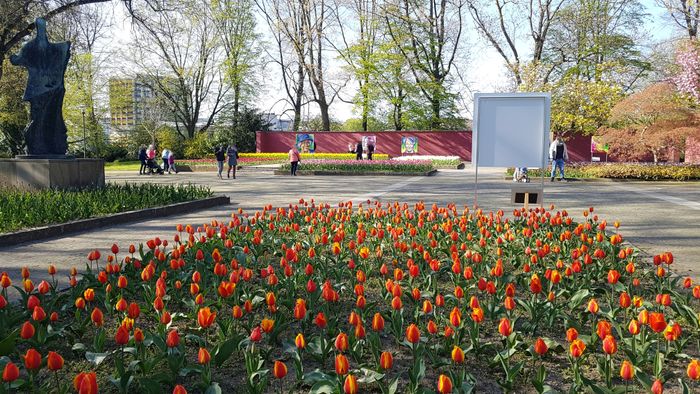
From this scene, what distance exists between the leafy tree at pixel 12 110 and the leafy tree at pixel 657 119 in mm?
25666

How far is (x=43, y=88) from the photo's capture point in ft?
43.7

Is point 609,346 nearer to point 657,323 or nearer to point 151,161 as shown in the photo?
point 657,323

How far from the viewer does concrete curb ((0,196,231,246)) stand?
7.80m

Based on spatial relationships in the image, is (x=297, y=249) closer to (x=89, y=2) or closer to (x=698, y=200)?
(x=698, y=200)

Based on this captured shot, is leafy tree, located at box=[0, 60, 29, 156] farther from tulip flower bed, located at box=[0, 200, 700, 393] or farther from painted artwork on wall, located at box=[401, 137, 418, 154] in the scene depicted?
painted artwork on wall, located at box=[401, 137, 418, 154]

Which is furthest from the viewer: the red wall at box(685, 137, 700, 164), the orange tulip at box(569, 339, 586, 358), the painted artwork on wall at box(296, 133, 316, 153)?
the painted artwork on wall at box(296, 133, 316, 153)

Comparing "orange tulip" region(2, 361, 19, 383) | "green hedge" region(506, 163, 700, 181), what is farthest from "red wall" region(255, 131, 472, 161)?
"orange tulip" region(2, 361, 19, 383)

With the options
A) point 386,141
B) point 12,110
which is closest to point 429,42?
point 386,141

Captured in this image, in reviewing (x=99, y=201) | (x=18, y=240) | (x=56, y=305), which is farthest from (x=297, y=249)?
(x=99, y=201)

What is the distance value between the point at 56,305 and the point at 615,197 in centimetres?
1442

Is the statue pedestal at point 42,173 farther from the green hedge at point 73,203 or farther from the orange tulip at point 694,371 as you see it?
the orange tulip at point 694,371

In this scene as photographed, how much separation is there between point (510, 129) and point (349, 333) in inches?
251

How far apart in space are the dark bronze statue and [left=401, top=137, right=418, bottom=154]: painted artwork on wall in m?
32.6

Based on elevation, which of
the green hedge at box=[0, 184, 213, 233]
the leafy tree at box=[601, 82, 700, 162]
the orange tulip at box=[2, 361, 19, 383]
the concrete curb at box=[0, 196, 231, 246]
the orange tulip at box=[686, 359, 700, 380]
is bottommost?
the concrete curb at box=[0, 196, 231, 246]
